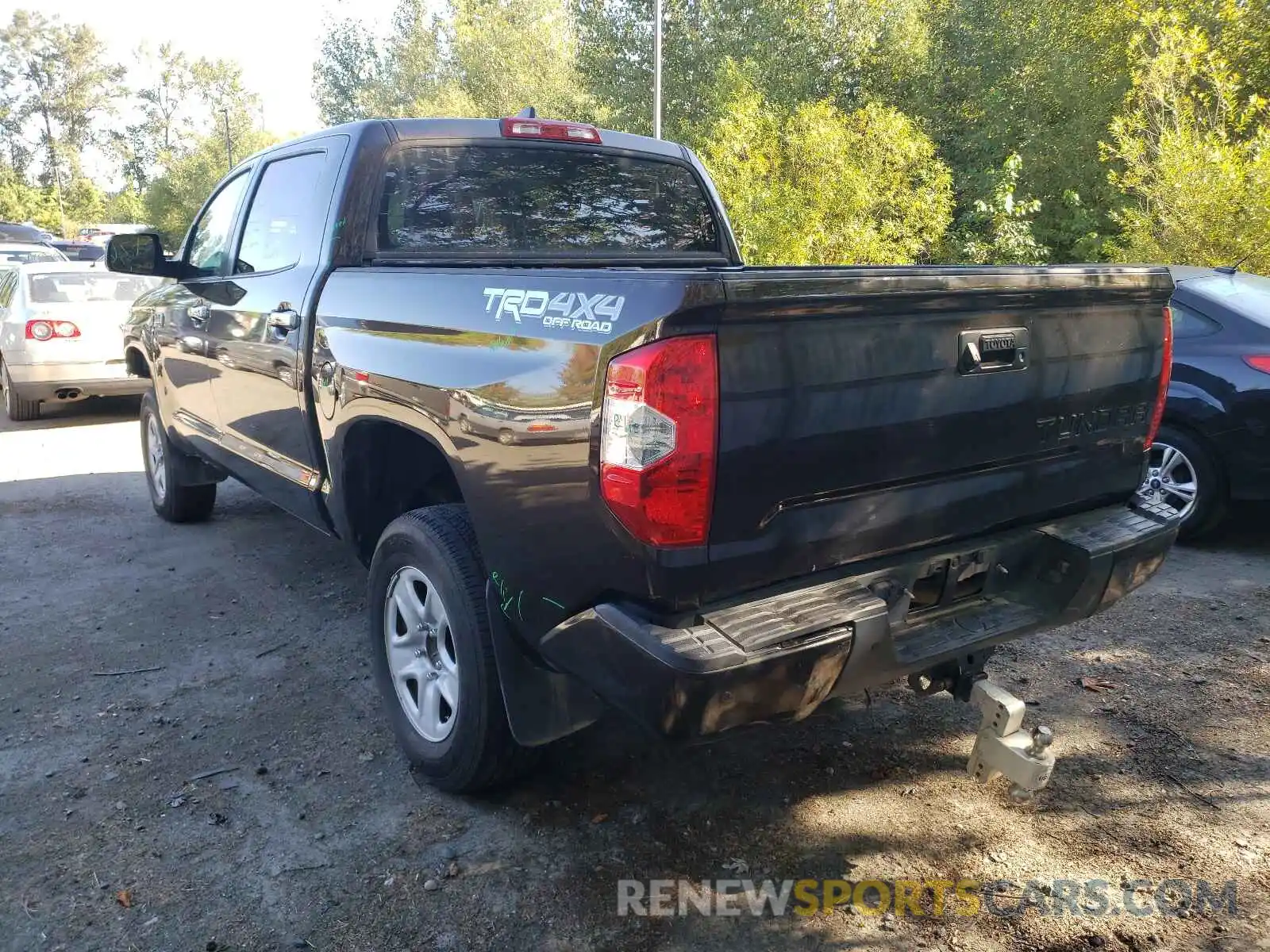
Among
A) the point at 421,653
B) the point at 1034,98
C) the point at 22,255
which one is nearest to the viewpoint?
the point at 421,653

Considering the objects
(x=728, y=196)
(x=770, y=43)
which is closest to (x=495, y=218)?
(x=728, y=196)

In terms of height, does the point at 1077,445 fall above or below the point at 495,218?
below

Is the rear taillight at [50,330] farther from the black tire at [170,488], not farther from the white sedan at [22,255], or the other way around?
the white sedan at [22,255]

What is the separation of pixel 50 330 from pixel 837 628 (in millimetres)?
9419

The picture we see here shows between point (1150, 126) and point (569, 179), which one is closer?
point (569, 179)

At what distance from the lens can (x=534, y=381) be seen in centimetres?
241

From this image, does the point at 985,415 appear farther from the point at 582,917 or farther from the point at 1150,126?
the point at 1150,126

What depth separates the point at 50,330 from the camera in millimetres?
9312

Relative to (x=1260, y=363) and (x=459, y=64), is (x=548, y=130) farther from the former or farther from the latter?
(x=459, y=64)

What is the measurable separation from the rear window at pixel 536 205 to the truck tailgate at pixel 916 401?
167 cm

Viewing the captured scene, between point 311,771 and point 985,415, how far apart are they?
2.42 m

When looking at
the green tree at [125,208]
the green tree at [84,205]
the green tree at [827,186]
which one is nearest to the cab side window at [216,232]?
the green tree at [827,186]

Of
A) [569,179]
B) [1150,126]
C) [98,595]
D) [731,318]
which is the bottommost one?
[98,595]

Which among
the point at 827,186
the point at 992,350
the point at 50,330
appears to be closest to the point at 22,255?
the point at 50,330
